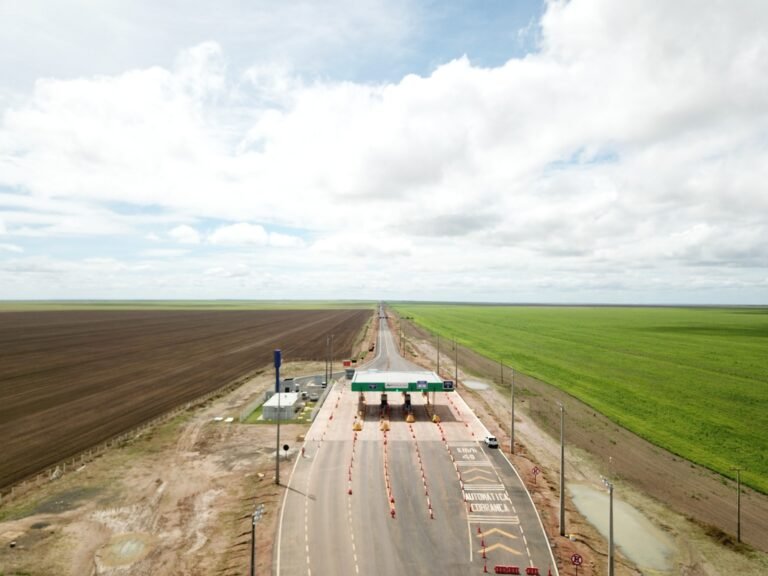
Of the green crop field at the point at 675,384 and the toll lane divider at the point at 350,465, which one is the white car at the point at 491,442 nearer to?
the toll lane divider at the point at 350,465

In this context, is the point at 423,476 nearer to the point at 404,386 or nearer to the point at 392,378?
the point at 404,386

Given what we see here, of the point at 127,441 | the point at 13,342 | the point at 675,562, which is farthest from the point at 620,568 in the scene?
the point at 13,342

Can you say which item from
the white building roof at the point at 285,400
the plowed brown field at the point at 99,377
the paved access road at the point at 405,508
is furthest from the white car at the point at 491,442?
the plowed brown field at the point at 99,377

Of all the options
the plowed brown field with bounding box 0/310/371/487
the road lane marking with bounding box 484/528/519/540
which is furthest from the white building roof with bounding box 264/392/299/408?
the road lane marking with bounding box 484/528/519/540

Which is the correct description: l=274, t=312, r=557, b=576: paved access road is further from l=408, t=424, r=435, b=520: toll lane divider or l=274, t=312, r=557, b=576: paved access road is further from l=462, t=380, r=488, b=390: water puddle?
l=462, t=380, r=488, b=390: water puddle

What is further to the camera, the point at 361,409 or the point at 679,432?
the point at 361,409

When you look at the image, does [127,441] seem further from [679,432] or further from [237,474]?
[679,432]

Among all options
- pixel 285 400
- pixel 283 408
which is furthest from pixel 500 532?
pixel 285 400
